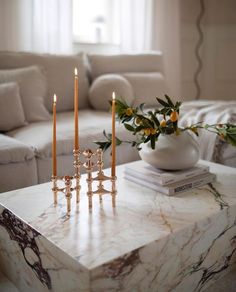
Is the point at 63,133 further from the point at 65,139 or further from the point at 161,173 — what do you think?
the point at 161,173

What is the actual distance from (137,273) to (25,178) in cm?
100

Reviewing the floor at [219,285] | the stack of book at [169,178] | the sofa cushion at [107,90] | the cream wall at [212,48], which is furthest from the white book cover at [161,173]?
the cream wall at [212,48]

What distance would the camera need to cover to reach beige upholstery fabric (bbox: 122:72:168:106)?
2.87 meters

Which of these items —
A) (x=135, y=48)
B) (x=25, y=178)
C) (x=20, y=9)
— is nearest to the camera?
(x=25, y=178)

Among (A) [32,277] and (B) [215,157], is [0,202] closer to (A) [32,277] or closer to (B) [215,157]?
(A) [32,277]

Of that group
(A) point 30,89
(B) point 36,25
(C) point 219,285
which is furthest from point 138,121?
(B) point 36,25

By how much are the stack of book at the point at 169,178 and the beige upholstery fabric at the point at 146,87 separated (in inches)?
57.6

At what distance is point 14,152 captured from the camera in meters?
1.76

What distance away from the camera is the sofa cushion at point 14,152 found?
1.73m

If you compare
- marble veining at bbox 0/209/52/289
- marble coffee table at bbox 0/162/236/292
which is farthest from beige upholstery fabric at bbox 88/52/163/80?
marble veining at bbox 0/209/52/289

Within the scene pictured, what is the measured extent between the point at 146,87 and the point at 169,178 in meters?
1.69

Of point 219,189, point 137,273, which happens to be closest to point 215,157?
point 219,189

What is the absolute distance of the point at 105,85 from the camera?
8.82 ft

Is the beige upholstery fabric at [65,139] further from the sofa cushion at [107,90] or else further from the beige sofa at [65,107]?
the sofa cushion at [107,90]
